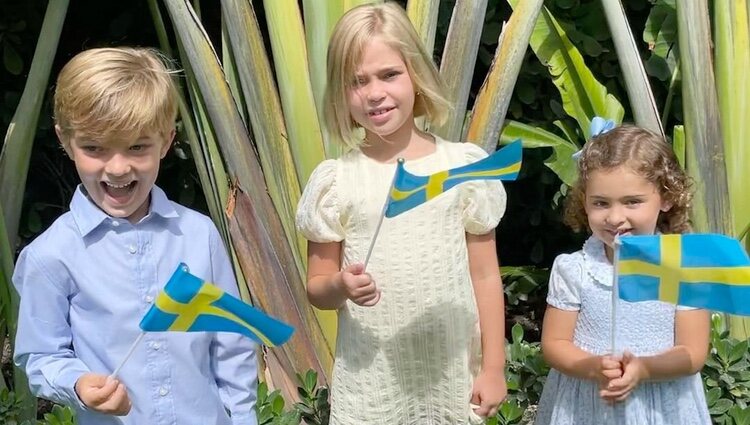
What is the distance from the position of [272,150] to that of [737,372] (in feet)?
4.68

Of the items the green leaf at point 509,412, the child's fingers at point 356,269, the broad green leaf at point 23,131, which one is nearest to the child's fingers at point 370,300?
the child's fingers at point 356,269

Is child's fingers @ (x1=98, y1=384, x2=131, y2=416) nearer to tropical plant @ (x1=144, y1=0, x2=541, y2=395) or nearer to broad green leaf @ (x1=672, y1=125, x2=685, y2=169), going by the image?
tropical plant @ (x1=144, y1=0, x2=541, y2=395)

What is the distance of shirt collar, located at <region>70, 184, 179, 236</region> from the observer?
1.96m

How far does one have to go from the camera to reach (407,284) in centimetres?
229

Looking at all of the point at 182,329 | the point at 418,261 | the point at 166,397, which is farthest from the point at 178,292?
the point at 418,261

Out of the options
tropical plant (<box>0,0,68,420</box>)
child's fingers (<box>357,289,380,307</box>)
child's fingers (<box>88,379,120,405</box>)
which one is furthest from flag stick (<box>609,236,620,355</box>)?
tropical plant (<box>0,0,68,420</box>)

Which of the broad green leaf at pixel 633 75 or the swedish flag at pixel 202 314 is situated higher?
the broad green leaf at pixel 633 75

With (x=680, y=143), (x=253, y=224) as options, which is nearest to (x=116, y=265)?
(x=253, y=224)

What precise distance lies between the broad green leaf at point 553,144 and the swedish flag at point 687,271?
1586 mm

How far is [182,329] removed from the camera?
1.82 meters

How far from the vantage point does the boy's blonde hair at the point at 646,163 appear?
220 cm

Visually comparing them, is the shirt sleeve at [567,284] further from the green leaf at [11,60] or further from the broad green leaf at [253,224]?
the green leaf at [11,60]

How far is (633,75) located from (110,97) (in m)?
1.80

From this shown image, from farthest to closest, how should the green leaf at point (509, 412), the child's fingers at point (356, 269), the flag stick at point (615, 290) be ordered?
the green leaf at point (509, 412), the child's fingers at point (356, 269), the flag stick at point (615, 290)
